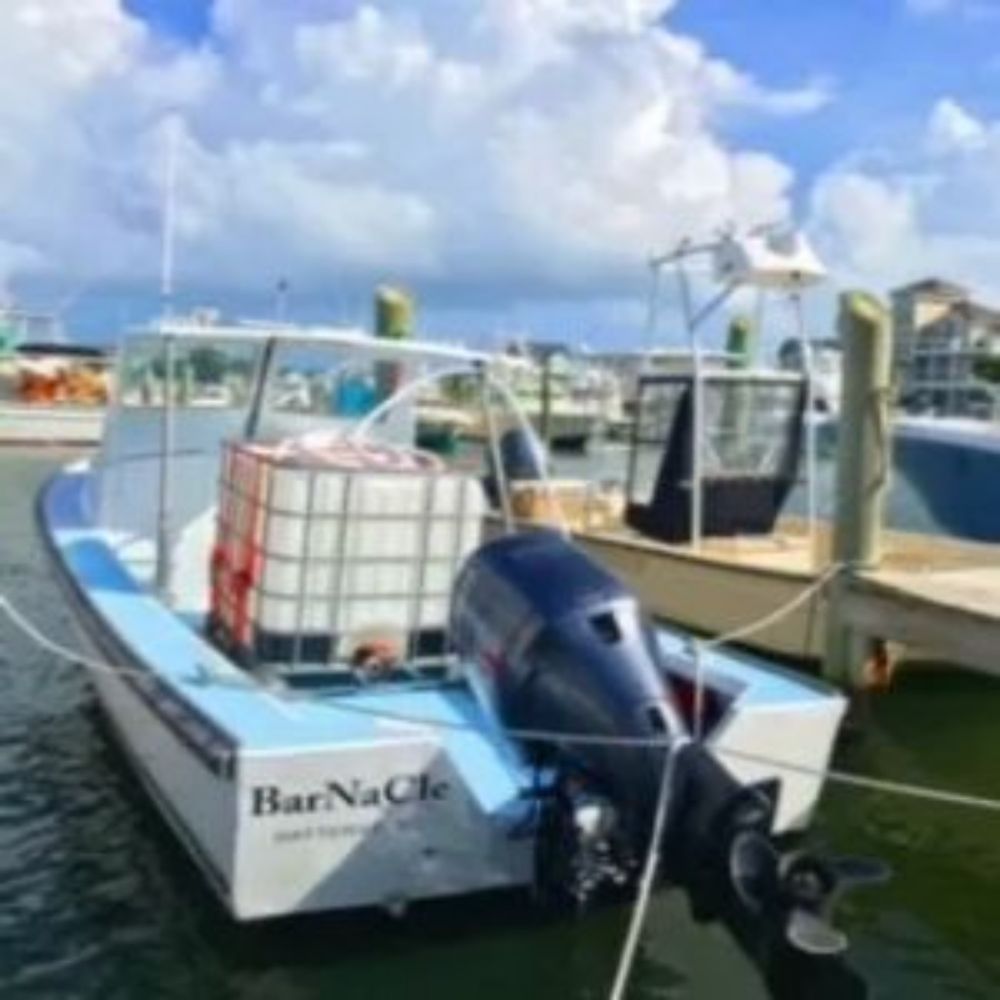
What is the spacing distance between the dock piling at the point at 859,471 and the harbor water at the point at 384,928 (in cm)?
130

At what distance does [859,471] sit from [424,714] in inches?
199

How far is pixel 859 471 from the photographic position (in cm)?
1161

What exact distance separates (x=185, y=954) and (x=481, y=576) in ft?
6.67

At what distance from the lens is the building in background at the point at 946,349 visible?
1759 inches

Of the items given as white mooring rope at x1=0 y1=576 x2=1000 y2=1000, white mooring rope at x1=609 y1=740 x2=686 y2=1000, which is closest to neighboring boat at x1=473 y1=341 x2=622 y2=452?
white mooring rope at x1=0 y1=576 x2=1000 y2=1000

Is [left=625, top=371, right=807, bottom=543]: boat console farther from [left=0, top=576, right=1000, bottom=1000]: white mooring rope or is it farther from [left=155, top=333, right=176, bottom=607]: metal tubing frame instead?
[left=155, top=333, right=176, bottom=607]: metal tubing frame

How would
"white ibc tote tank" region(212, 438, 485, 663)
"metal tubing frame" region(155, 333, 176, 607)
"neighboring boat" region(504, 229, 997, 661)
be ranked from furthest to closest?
"neighboring boat" region(504, 229, 997, 661) < "metal tubing frame" region(155, 333, 176, 607) < "white ibc tote tank" region(212, 438, 485, 663)

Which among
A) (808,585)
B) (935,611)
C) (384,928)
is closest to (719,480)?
(808,585)

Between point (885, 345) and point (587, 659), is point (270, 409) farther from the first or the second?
point (587, 659)

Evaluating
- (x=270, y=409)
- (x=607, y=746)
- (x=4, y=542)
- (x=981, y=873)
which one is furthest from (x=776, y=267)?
(x=4, y=542)

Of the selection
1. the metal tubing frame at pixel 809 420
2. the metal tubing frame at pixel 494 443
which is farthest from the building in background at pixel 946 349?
the metal tubing frame at pixel 494 443

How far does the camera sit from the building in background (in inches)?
1759

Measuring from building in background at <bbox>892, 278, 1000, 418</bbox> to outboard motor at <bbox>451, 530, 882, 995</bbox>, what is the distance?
21712 mm

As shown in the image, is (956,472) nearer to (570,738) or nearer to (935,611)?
(935,611)
